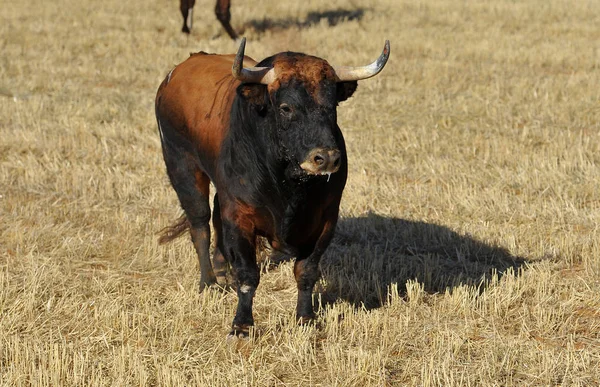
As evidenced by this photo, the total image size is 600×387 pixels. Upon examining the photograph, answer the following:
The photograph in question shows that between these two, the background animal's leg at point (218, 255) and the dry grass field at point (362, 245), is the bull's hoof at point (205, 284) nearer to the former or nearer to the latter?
the dry grass field at point (362, 245)

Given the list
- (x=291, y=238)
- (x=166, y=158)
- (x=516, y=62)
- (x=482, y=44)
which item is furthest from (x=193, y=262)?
(x=482, y=44)

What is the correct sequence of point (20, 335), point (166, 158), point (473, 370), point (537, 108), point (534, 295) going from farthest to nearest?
point (537, 108) → point (166, 158) → point (534, 295) → point (20, 335) → point (473, 370)

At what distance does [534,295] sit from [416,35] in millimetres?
13991

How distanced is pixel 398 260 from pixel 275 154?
2136 millimetres

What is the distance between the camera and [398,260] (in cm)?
683

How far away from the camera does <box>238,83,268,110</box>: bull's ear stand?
4953 mm

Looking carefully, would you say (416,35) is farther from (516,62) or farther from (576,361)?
(576,361)

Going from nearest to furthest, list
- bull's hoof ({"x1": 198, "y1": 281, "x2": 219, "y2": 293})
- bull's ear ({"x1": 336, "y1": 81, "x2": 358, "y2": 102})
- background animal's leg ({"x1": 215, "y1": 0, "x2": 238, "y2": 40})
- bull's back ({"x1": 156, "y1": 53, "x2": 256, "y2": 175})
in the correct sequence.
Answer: bull's ear ({"x1": 336, "y1": 81, "x2": 358, "y2": 102}), bull's back ({"x1": 156, "y1": 53, "x2": 256, "y2": 175}), bull's hoof ({"x1": 198, "y1": 281, "x2": 219, "y2": 293}), background animal's leg ({"x1": 215, "y1": 0, "x2": 238, "y2": 40})

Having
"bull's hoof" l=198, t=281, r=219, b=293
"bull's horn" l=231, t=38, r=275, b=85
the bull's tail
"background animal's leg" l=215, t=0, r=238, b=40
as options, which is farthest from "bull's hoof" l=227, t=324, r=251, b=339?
"background animal's leg" l=215, t=0, r=238, b=40

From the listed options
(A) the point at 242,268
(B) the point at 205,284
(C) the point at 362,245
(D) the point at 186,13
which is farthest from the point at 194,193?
(D) the point at 186,13

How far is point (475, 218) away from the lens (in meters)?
7.83

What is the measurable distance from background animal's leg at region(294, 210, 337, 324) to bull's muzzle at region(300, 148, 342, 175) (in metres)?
0.80

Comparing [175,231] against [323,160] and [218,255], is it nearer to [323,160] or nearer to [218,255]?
[218,255]

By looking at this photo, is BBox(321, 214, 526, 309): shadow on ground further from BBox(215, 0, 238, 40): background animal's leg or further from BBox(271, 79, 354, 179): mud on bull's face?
BBox(215, 0, 238, 40): background animal's leg
